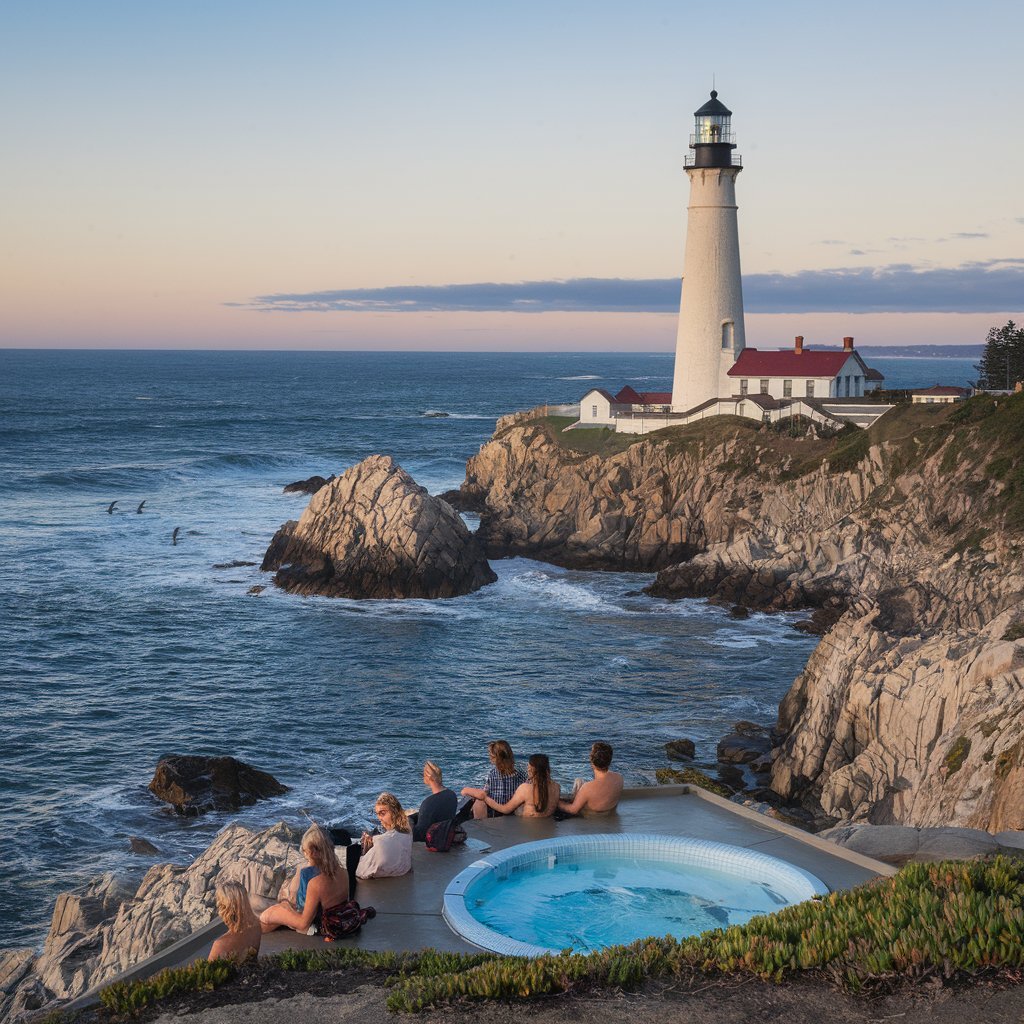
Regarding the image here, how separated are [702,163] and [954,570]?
3235cm

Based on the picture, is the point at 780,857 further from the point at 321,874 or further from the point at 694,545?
the point at 694,545

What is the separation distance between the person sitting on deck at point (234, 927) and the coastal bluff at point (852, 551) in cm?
1273

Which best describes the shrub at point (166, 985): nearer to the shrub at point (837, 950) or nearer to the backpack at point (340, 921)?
the backpack at point (340, 921)

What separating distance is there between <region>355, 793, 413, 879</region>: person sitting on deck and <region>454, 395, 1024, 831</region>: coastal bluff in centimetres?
1042

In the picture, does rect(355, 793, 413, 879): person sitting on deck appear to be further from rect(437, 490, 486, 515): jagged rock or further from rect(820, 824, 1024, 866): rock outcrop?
rect(437, 490, 486, 515): jagged rock

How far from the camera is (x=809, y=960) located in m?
10.2

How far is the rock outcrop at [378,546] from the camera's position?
48812 millimetres

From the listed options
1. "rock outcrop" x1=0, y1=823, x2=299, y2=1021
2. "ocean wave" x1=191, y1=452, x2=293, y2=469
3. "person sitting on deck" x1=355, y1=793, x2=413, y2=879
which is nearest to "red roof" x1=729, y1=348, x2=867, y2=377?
"ocean wave" x1=191, y1=452, x2=293, y2=469

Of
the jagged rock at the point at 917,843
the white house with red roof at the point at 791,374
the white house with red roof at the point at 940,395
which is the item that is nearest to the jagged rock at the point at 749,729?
the jagged rock at the point at 917,843

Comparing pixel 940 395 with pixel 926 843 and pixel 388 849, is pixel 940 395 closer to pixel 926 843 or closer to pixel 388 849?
pixel 926 843

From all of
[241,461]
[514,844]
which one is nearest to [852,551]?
[514,844]

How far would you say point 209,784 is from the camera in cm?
2662

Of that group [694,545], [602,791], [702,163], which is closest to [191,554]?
[694,545]

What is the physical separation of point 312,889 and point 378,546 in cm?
3758
